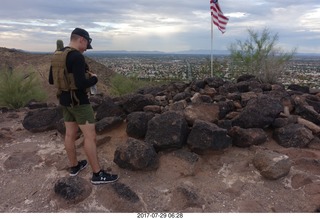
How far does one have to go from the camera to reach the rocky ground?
3953mm

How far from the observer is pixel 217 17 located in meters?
10.8

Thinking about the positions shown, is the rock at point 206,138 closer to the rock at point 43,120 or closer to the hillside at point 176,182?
the hillside at point 176,182

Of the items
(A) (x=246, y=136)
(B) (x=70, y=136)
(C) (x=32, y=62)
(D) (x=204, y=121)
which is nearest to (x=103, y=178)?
(B) (x=70, y=136)

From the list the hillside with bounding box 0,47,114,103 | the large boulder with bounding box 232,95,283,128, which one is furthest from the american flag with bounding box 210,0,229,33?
the hillside with bounding box 0,47,114,103

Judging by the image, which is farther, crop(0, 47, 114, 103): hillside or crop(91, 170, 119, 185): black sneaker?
crop(0, 47, 114, 103): hillside

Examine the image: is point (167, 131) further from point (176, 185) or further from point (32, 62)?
point (32, 62)

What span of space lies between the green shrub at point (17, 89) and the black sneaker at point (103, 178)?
7.39 m

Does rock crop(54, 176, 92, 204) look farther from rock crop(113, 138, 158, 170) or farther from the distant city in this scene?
the distant city

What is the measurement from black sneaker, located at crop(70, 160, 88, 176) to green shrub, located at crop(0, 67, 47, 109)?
6.87m

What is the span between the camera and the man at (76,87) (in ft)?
12.9

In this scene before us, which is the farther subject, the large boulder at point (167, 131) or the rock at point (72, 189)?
→ the large boulder at point (167, 131)

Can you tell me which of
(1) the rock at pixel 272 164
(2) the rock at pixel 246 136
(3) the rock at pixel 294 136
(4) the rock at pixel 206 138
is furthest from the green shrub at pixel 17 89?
(1) the rock at pixel 272 164

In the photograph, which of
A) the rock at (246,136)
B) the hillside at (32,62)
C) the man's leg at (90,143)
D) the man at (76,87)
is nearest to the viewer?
the man at (76,87)

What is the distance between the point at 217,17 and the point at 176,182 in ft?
24.7
